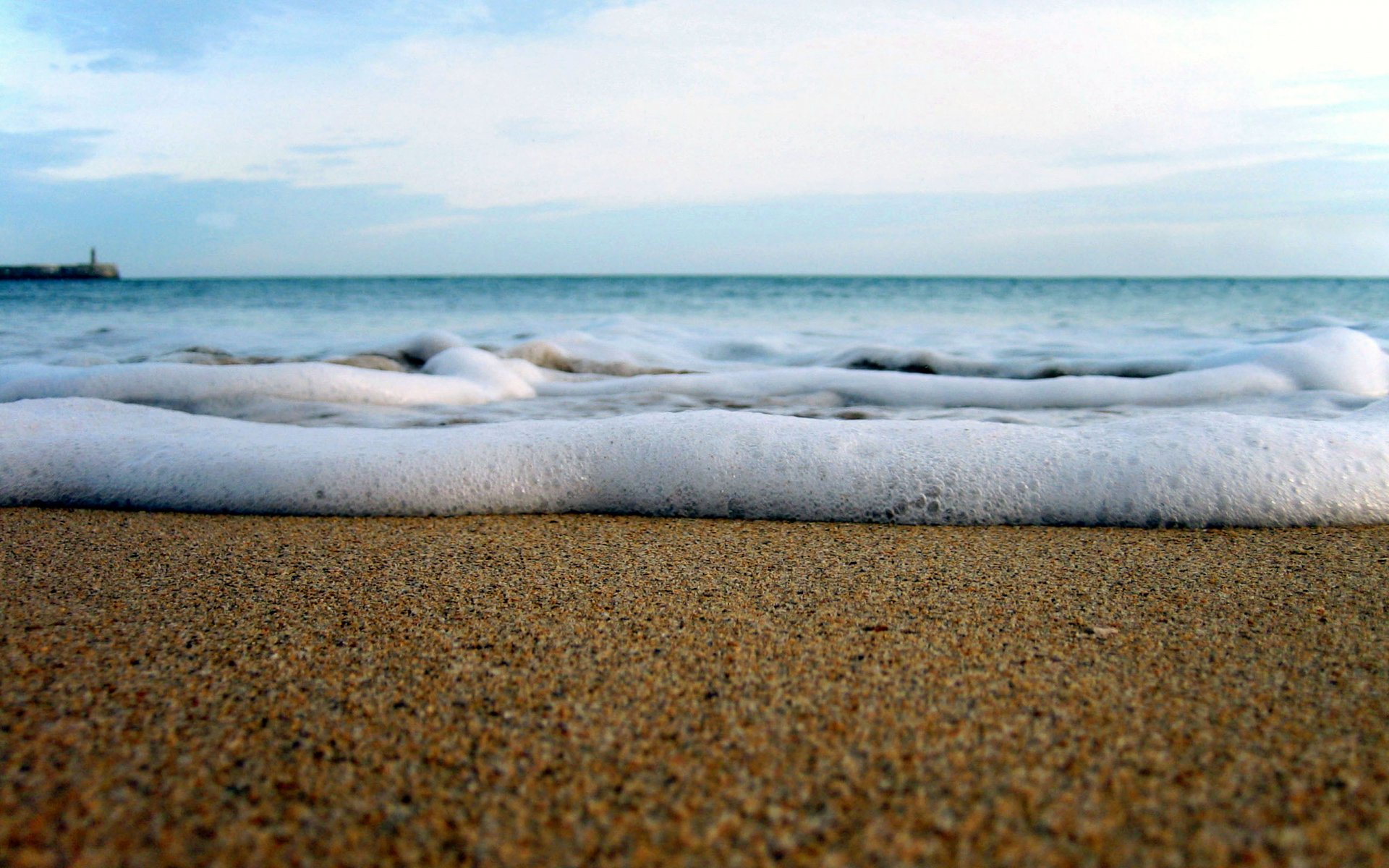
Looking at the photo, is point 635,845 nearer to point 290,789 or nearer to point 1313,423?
point 290,789

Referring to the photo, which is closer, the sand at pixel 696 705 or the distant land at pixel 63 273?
the sand at pixel 696 705

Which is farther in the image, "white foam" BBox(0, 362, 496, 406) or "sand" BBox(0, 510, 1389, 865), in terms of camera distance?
"white foam" BBox(0, 362, 496, 406)

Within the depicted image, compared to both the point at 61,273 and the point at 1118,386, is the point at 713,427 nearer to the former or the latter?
the point at 1118,386

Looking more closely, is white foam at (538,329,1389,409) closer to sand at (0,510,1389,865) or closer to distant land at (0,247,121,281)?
sand at (0,510,1389,865)

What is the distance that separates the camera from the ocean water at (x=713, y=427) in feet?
6.18

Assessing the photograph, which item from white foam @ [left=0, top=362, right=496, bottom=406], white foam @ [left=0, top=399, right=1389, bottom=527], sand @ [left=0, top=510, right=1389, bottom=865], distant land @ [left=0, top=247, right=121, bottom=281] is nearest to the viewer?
sand @ [left=0, top=510, right=1389, bottom=865]

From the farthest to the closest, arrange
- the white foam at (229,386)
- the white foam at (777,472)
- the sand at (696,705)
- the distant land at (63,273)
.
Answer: the distant land at (63,273) < the white foam at (229,386) < the white foam at (777,472) < the sand at (696,705)

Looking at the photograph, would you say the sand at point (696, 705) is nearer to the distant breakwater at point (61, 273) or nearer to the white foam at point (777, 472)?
the white foam at point (777, 472)

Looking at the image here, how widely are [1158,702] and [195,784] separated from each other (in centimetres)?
100

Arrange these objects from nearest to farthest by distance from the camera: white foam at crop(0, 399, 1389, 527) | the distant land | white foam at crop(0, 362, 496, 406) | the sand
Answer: the sand
white foam at crop(0, 399, 1389, 527)
white foam at crop(0, 362, 496, 406)
the distant land

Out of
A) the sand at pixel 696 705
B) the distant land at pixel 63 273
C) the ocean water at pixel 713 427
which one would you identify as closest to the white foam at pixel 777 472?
the ocean water at pixel 713 427

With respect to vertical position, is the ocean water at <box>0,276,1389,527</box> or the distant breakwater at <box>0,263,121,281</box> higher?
the distant breakwater at <box>0,263,121,281</box>

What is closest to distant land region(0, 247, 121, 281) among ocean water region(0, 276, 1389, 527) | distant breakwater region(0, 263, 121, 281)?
distant breakwater region(0, 263, 121, 281)

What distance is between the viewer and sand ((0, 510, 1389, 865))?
71 cm
